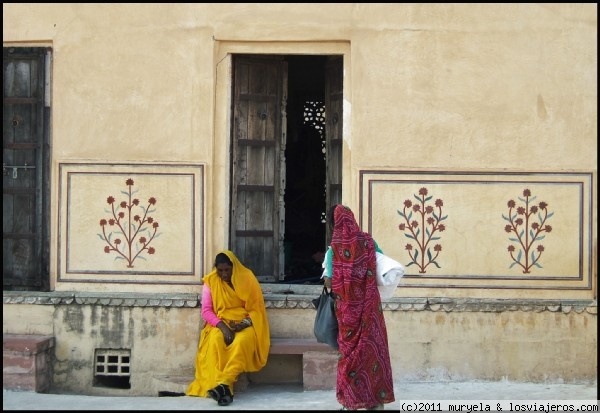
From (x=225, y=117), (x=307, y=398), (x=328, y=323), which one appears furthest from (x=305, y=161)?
(x=328, y=323)

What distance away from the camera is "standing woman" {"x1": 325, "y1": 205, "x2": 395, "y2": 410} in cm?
609

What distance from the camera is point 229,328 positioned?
7.20 metres

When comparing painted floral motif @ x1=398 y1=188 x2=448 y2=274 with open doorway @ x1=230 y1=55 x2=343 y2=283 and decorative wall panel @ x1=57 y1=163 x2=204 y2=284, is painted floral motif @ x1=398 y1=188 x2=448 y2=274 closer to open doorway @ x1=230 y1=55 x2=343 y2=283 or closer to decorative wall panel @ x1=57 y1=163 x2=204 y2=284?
open doorway @ x1=230 y1=55 x2=343 y2=283

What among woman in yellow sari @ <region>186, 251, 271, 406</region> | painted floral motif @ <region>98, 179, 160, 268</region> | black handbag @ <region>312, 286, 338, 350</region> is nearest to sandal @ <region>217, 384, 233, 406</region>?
woman in yellow sari @ <region>186, 251, 271, 406</region>

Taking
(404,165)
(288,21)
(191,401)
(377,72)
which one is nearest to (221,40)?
(288,21)

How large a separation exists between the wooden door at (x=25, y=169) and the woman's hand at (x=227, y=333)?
165 cm

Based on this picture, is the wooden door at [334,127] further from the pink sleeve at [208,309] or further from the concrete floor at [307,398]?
the concrete floor at [307,398]

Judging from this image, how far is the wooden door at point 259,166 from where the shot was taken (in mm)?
8086

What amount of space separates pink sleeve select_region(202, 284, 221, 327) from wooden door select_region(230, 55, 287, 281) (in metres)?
0.83

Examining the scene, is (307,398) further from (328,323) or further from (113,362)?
(113,362)

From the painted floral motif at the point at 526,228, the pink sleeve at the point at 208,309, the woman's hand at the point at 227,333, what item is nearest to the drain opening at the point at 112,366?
the pink sleeve at the point at 208,309

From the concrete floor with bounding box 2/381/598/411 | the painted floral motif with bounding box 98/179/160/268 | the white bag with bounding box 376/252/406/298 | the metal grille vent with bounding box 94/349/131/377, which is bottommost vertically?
the concrete floor with bounding box 2/381/598/411

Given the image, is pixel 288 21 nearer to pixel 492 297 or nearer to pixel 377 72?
pixel 377 72

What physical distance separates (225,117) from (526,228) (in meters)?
2.63
